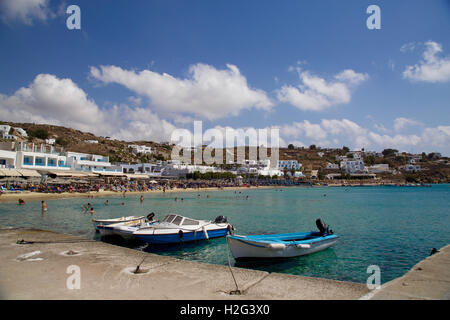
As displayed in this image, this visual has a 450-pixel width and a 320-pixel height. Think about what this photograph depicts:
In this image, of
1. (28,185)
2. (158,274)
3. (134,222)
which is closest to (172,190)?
(28,185)

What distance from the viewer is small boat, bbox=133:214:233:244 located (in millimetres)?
14664

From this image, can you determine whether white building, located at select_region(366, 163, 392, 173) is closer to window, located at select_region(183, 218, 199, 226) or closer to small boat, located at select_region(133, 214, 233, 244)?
small boat, located at select_region(133, 214, 233, 244)

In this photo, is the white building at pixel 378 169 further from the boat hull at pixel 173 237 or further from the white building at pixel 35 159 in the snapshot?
the boat hull at pixel 173 237

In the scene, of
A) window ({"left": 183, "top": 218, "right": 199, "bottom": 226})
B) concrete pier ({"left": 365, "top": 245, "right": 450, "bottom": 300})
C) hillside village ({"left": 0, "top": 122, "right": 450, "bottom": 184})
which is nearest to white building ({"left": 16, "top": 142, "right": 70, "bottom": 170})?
hillside village ({"left": 0, "top": 122, "right": 450, "bottom": 184})

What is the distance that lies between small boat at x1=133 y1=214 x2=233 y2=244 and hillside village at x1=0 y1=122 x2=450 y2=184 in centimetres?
3670

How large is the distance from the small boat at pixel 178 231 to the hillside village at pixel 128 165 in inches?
1445

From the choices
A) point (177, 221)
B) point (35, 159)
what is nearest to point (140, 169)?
point (35, 159)

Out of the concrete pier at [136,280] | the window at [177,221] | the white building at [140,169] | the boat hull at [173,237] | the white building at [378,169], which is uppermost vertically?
the white building at [378,169]

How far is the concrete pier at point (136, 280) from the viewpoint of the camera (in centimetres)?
655

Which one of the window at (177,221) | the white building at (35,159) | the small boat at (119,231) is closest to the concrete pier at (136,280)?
the small boat at (119,231)

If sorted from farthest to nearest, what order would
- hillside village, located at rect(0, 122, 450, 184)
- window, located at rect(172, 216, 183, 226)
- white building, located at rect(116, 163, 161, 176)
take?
1. white building, located at rect(116, 163, 161, 176)
2. hillside village, located at rect(0, 122, 450, 184)
3. window, located at rect(172, 216, 183, 226)
